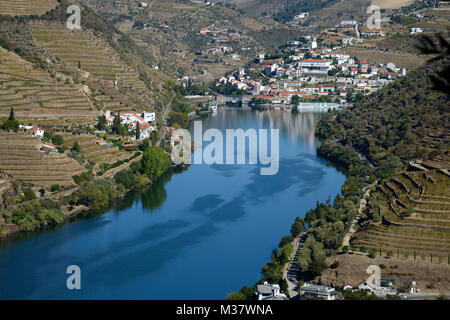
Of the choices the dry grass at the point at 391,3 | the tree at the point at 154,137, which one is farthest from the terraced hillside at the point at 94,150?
the dry grass at the point at 391,3

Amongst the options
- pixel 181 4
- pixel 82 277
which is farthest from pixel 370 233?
pixel 181 4

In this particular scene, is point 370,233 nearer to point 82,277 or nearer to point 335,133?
point 82,277

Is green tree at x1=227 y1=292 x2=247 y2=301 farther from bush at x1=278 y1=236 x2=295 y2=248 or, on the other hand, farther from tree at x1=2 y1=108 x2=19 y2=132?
tree at x1=2 y1=108 x2=19 y2=132

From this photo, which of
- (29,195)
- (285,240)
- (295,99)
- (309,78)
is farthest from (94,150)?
(309,78)

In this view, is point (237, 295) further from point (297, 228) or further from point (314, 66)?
point (314, 66)

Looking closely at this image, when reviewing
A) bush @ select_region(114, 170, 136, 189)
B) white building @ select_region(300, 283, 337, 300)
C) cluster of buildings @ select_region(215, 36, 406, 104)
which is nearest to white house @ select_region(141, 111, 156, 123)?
bush @ select_region(114, 170, 136, 189)

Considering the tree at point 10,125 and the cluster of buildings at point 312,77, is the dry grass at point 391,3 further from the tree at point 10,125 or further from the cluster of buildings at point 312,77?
the tree at point 10,125
